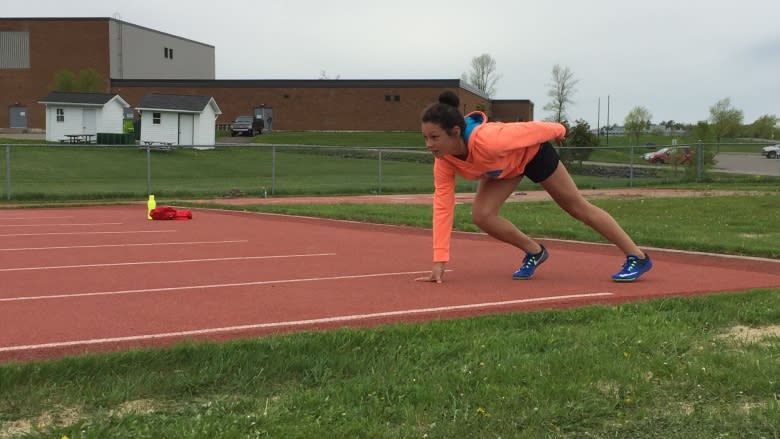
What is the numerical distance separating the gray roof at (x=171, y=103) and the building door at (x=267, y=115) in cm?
2443

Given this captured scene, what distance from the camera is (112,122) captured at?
171 ft

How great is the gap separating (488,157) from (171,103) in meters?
43.9

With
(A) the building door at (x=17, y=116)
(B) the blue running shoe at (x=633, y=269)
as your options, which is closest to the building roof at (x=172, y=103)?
(A) the building door at (x=17, y=116)

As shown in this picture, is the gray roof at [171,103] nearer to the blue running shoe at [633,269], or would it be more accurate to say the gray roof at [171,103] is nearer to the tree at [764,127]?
the blue running shoe at [633,269]

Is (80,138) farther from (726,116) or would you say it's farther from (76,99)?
(726,116)

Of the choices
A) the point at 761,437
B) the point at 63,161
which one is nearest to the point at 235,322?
the point at 761,437

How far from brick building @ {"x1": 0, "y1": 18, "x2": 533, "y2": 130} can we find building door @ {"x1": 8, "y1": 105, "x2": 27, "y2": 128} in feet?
0.30

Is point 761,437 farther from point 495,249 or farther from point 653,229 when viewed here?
point 653,229

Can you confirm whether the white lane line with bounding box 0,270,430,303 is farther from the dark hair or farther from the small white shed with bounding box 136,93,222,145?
the small white shed with bounding box 136,93,222,145

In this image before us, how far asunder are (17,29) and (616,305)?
8182cm

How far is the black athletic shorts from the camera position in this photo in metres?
6.84

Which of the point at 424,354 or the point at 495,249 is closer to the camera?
the point at 424,354

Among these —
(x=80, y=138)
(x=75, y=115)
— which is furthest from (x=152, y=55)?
(x=80, y=138)

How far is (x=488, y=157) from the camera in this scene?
21.2 ft
